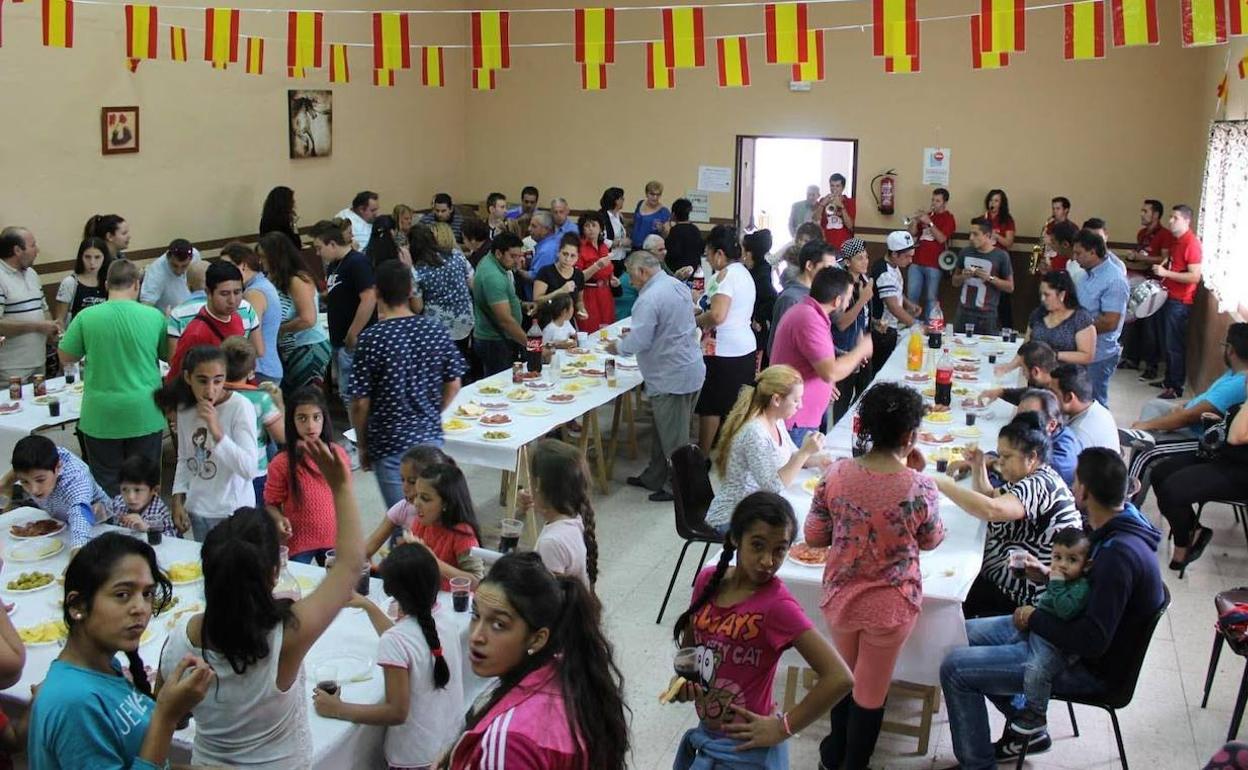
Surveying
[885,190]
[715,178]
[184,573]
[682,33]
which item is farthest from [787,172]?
[184,573]

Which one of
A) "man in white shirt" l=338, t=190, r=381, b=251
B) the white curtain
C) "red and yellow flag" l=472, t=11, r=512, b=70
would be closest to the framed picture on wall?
"man in white shirt" l=338, t=190, r=381, b=251

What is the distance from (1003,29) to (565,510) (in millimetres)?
5496

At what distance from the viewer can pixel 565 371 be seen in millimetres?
7371

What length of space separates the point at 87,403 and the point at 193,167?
5.30m

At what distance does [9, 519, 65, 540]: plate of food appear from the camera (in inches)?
176

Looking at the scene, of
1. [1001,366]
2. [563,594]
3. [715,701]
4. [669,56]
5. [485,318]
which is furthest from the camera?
[669,56]

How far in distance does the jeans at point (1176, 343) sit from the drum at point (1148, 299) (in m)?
0.10

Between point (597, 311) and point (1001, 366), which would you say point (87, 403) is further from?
point (1001, 366)

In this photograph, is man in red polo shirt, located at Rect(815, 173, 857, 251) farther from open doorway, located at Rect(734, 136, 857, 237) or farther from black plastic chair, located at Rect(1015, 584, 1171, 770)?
black plastic chair, located at Rect(1015, 584, 1171, 770)

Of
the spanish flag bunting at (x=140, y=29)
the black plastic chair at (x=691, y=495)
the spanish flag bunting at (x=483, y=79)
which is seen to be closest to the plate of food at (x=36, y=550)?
the black plastic chair at (x=691, y=495)

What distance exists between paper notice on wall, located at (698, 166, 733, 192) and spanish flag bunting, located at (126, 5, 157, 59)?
641 cm

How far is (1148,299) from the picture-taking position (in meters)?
9.93

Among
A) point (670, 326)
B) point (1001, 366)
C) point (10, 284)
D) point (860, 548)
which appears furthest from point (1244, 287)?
point (10, 284)

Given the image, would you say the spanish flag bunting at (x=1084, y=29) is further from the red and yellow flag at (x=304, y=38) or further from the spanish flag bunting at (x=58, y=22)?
the spanish flag bunting at (x=58, y=22)
